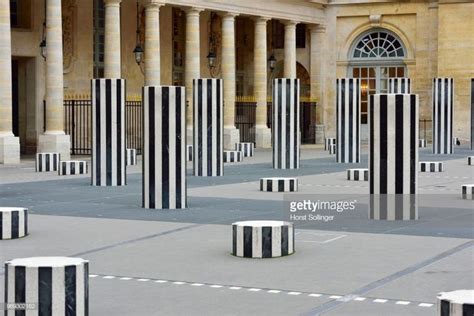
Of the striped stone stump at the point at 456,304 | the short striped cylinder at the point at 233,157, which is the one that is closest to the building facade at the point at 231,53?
the short striped cylinder at the point at 233,157

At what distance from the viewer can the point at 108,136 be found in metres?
21.4

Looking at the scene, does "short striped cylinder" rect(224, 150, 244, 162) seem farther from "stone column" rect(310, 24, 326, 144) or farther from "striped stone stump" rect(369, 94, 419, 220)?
"striped stone stump" rect(369, 94, 419, 220)

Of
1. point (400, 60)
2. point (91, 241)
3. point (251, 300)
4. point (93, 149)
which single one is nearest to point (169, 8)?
point (400, 60)

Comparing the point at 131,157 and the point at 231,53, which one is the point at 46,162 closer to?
the point at 131,157

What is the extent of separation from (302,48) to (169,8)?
8.67 meters

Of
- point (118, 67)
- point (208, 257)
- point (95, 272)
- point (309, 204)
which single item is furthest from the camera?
point (118, 67)

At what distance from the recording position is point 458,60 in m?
44.7

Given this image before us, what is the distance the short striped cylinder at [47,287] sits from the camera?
289 inches

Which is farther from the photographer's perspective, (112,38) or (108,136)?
(112,38)

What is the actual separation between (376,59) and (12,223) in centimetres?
3582

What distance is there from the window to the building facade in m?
0.04

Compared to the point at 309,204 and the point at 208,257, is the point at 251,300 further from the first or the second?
the point at 309,204

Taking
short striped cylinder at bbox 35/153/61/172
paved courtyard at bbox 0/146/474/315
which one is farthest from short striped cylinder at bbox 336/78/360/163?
paved courtyard at bbox 0/146/474/315

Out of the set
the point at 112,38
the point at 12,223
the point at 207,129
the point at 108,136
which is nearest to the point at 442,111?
the point at 112,38
